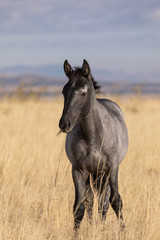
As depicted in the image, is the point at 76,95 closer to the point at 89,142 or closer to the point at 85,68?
the point at 85,68

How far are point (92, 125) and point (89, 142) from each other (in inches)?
7.8

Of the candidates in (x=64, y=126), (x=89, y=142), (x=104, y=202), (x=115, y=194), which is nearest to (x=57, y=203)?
(x=104, y=202)

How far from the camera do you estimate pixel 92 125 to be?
14.7ft

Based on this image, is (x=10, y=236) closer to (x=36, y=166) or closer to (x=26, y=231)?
(x=26, y=231)

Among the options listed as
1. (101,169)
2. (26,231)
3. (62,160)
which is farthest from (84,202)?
(62,160)

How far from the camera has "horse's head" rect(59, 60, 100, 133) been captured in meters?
3.90

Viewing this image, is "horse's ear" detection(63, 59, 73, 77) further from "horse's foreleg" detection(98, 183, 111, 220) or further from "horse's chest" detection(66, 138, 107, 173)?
"horse's foreleg" detection(98, 183, 111, 220)

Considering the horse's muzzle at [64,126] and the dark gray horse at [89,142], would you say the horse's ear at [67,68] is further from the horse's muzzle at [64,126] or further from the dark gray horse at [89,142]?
the horse's muzzle at [64,126]

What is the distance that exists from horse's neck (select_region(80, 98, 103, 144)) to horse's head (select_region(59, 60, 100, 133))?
0.41 ft

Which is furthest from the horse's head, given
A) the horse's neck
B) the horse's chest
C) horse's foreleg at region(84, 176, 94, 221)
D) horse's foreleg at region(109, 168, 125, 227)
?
horse's foreleg at region(84, 176, 94, 221)

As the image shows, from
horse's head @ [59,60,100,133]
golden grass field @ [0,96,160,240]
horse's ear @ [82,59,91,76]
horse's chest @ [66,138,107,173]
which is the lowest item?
golden grass field @ [0,96,160,240]

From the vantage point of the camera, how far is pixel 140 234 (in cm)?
458

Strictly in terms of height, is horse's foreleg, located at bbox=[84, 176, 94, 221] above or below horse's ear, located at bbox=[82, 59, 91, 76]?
below

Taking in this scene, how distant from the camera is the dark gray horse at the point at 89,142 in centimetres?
412
